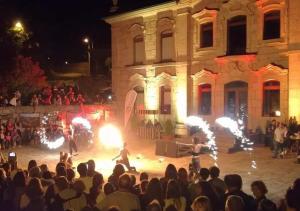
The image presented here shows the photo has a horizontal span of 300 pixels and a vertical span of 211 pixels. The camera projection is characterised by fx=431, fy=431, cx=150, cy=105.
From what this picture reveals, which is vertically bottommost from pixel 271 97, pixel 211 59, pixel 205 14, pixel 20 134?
pixel 20 134

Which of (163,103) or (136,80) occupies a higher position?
(136,80)

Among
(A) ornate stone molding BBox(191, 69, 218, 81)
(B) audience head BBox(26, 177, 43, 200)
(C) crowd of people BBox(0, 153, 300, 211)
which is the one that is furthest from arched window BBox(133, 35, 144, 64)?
(B) audience head BBox(26, 177, 43, 200)

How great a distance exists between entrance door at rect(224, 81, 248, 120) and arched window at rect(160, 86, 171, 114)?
15.8ft

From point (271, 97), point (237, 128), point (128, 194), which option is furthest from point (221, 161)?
point (128, 194)

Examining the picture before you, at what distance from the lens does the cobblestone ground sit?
16266 millimetres

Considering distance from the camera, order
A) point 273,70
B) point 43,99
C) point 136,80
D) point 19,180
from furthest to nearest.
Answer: point 136,80, point 43,99, point 273,70, point 19,180

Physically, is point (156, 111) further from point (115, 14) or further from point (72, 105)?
point (115, 14)

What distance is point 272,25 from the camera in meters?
24.7

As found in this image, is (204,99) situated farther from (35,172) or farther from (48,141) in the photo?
(35,172)

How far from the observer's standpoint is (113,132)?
3131 cm

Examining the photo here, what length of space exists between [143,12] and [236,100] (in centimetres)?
983

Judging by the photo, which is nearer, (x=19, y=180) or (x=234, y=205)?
(x=234, y=205)

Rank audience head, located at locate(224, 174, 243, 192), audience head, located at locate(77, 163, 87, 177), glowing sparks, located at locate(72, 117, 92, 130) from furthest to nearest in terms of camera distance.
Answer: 1. glowing sparks, located at locate(72, 117, 92, 130)
2. audience head, located at locate(77, 163, 87, 177)
3. audience head, located at locate(224, 174, 243, 192)

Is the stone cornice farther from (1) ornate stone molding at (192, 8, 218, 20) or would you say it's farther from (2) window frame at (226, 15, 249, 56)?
(2) window frame at (226, 15, 249, 56)
